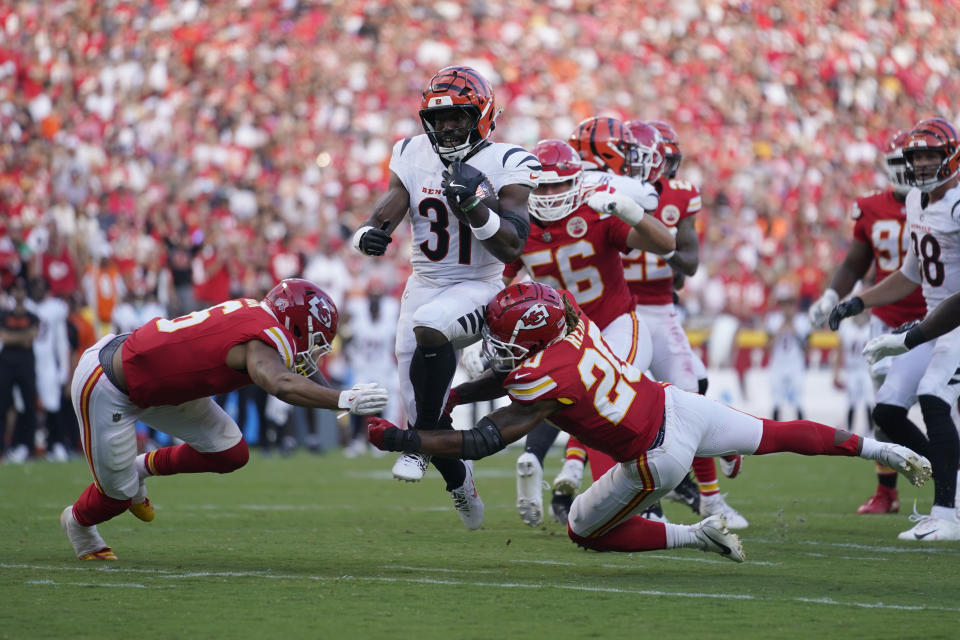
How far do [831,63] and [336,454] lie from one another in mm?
14868

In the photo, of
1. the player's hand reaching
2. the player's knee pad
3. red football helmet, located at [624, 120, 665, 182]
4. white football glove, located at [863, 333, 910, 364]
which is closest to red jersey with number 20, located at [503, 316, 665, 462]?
the player's hand reaching

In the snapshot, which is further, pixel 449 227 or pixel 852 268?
pixel 852 268

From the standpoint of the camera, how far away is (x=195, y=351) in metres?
5.28

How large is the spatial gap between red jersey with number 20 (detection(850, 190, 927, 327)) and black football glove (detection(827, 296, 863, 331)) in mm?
710

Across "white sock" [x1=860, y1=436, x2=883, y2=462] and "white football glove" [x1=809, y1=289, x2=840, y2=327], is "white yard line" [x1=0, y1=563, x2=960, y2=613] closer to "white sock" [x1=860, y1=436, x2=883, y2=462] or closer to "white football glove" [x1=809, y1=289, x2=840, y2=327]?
"white sock" [x1=860, y1=436, x2=883, y2=462]

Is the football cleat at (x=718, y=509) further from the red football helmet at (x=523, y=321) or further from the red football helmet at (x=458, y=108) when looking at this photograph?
the red football helmet at (x=458, y=108)

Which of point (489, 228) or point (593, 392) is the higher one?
point (489, 228)

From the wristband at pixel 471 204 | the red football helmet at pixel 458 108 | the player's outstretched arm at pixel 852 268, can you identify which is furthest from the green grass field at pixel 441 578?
the red football helmet at pixel 458 108

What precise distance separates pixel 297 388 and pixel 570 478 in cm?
261

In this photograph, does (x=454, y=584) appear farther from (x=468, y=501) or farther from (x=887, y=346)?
(x=887, y=346)

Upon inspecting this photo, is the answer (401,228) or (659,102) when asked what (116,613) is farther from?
(659,102)

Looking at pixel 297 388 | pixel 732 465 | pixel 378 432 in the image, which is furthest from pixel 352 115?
pixel 378 432

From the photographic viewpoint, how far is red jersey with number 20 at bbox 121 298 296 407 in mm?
5242

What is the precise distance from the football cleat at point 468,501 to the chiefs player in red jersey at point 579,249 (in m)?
0.24
